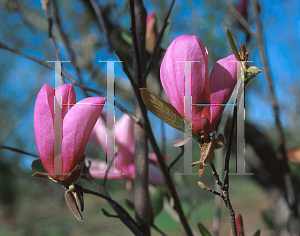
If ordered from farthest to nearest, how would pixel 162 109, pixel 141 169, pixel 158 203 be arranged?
pixel 158 203
pixel 141 169
pixel 162 109

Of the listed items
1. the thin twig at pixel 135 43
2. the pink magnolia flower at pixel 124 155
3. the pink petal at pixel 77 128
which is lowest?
the pink magnolia flower at pixel 124 155

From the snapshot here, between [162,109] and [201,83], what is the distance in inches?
1.4

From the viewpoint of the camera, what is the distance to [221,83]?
190 mm

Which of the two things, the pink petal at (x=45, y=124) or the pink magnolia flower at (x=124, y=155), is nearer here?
the pink petal at (x=45, y=124)

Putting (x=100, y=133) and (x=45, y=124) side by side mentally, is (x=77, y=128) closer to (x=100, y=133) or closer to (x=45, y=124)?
(x=45, y=124)

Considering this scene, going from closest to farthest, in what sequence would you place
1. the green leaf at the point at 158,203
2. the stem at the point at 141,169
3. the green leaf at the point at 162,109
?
the green leaf at the point at 162,109, the stem at the point at 141,169, the green leaf at the point at 158,203

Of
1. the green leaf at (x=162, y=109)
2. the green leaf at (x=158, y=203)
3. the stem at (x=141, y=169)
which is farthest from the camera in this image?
the green leaf at (x=158, y=203)

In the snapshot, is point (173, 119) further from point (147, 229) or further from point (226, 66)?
point (147, 229)

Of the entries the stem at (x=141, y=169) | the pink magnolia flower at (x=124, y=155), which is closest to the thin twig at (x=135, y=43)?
the stem at (x=141, y=169)

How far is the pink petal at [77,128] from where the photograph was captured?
0.64 feet

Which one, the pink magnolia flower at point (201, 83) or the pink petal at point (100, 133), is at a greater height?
the pink magnolia flower at point (201, 83)

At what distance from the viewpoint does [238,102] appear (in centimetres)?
18

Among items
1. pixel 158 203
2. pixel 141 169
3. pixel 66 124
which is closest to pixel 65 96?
pixel 66 124

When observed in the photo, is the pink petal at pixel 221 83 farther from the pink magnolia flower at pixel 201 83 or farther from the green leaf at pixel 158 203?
the green leaf at pixel 158 203
